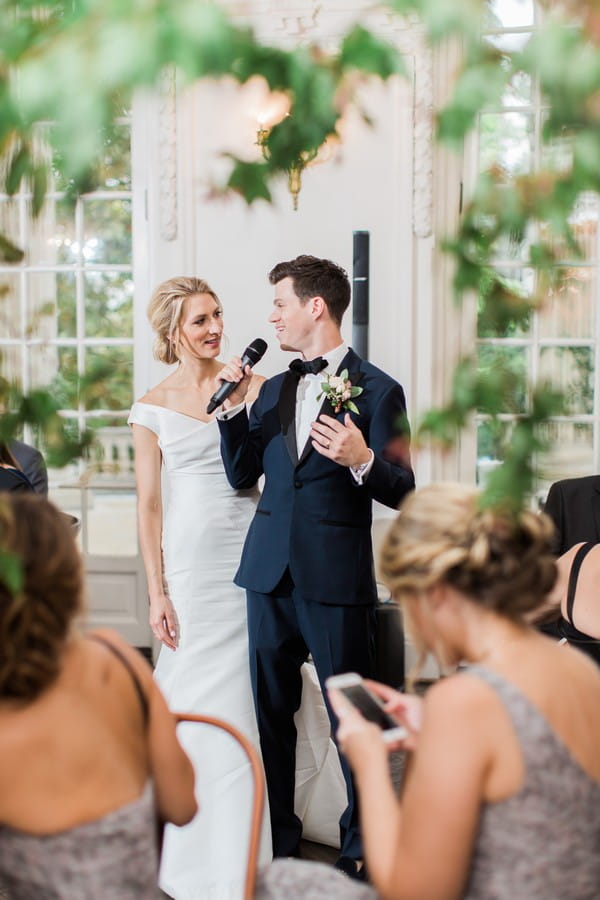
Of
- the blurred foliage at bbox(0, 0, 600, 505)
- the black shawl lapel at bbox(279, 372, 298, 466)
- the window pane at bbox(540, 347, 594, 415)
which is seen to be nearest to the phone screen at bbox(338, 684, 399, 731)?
the blurred foliage at bbox(0, 0, 600, 505)

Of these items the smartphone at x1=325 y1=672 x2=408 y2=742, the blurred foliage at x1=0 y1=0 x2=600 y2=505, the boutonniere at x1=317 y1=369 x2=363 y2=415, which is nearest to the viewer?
the blurred foliage at x1=0 y1=0 x2=600 y2=505

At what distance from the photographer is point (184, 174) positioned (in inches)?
178

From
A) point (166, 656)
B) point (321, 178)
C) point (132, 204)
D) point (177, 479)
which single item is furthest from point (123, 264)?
point (166, 656)

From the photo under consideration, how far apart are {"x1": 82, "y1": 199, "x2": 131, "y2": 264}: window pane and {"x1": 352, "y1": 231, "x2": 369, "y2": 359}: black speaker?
1215 millimetres

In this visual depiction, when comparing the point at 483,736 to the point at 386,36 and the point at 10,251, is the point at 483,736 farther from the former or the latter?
the point at 386,36

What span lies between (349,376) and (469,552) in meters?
1.56

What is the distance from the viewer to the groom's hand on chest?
8.36ft

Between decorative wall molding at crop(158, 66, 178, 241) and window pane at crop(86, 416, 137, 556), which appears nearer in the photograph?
decorative wall molding at crop(158, 66, 178, 241)

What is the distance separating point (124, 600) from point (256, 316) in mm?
1521

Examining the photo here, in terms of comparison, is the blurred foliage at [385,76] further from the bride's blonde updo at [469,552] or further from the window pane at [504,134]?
the window pane at [504,134]

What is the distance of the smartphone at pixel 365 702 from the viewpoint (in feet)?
4.67

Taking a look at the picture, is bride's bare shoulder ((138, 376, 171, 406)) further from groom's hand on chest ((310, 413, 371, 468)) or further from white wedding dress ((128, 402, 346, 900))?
groom's hand on chest ((310, 413, 371, 468))

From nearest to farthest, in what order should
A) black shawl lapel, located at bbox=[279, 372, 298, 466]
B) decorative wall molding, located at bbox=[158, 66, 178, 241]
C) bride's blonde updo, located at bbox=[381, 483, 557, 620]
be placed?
bride's blonde updo, located at bbox=[381, 483, 557, 620]
black shawl lapel, located at bbox=[279, 372, 298, 466]
decorative wall molding, located at bbox=[158, 66, 178, 241]

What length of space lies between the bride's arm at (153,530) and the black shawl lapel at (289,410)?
40cm
